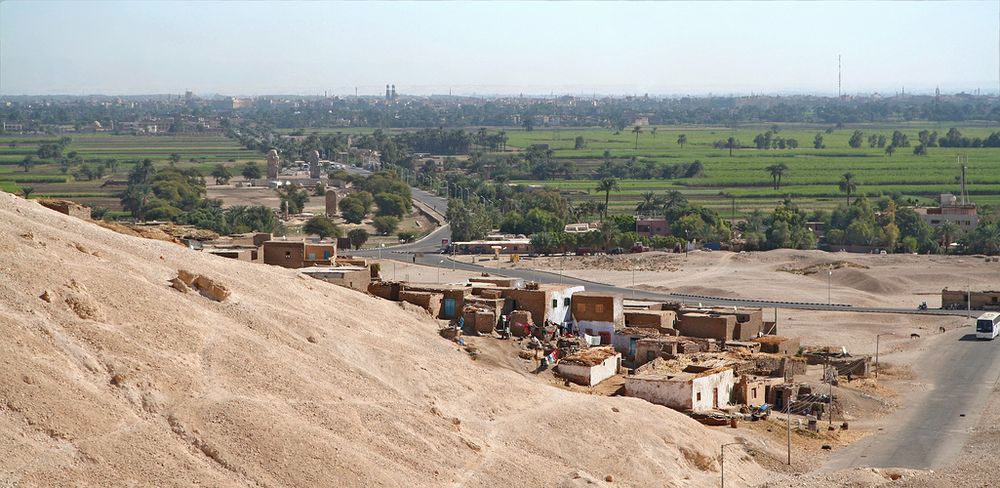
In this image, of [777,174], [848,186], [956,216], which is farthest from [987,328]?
[777,174]

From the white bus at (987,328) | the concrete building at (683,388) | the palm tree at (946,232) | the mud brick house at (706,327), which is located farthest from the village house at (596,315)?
the palm tree at (946,232)

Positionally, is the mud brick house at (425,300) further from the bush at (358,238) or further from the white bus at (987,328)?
the bush at (358,238)

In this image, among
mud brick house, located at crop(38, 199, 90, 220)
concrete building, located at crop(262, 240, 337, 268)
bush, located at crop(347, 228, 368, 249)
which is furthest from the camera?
bush, located at crop(347, 228, 368, 249)

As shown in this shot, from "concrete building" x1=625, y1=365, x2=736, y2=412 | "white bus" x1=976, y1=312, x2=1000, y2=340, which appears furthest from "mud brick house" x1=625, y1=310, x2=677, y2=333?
"white bus" x1=976, y1=312, x2=1000, y2=340

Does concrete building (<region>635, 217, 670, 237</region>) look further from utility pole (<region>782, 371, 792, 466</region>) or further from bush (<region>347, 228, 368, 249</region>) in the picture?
utility pole (<region>782, 371, 792, 466</region>)

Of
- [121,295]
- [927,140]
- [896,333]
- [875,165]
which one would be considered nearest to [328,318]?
[121,295]
